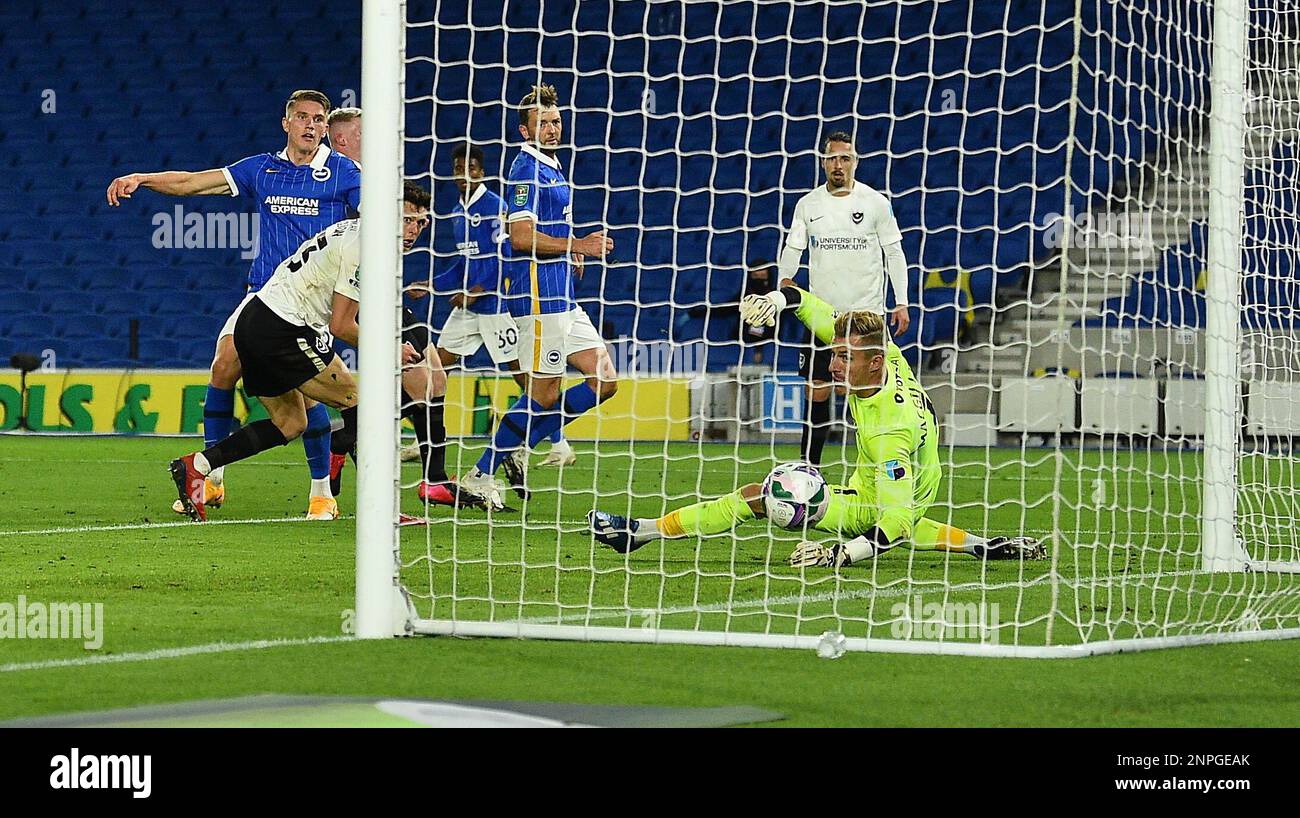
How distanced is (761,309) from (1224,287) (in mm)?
1721

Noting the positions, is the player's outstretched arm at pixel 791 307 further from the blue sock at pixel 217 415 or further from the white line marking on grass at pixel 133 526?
the blue sock at pixel 217 415

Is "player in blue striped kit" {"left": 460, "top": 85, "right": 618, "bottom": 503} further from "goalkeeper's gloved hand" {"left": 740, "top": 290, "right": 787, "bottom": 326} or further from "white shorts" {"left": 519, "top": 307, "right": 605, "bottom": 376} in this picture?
"goalkeeper's gloved hand" {"left": 740, "top": 290, "right": 787, "bottom": 326}

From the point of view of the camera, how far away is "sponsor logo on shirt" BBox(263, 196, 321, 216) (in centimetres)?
917

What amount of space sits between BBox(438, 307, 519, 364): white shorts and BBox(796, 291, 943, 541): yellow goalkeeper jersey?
364 cm

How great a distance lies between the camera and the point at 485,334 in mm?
10039

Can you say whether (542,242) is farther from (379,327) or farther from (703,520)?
(379,327)

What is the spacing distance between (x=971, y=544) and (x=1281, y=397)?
2.34 metres

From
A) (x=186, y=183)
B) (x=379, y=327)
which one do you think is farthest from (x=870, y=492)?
(x=186, y=183)

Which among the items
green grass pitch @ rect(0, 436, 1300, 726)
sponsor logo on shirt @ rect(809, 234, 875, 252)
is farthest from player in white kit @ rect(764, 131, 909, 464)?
green grass pitch @ rect(0, 436, 1300, 726)

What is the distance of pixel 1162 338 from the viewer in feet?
47.4

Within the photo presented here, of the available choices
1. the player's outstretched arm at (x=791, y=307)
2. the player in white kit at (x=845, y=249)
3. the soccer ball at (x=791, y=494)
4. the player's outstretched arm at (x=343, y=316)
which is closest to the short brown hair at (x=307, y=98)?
the player's outstretched arm at (x=343, y=316)

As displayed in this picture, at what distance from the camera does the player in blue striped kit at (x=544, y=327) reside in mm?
8180

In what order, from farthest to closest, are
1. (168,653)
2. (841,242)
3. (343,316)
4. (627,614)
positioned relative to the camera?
(841,242) → (343,316) → (627,614) → (168,653)

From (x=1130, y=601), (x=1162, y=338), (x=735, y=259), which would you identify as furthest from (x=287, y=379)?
(x=735, y=259)
